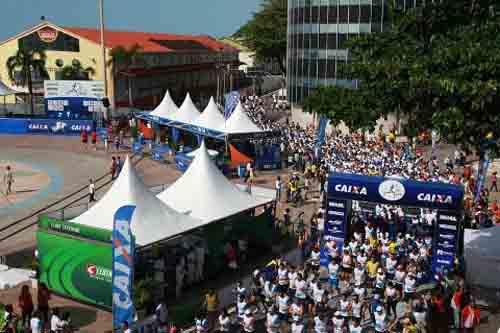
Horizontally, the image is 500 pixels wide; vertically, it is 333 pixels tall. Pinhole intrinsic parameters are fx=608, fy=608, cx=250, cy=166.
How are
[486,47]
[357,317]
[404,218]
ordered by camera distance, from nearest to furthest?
1. [486,47]
2. [357,317]
3. [404,218]

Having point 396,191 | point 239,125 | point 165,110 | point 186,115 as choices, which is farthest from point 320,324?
point 165,110

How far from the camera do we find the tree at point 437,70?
518 inches

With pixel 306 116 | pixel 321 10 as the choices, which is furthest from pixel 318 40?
pixel 306 116

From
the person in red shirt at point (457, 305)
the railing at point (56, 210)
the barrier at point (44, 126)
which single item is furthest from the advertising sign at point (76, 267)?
the barrier at point (44, 126)

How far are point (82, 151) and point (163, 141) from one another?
552cm

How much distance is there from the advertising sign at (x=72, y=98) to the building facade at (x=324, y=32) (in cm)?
1894

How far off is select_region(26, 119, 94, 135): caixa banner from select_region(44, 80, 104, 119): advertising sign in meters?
1.86

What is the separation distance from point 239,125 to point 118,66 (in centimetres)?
2729

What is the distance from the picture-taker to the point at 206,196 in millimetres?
19359

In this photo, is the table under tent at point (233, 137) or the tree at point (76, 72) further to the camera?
the tree at point (76, 72)

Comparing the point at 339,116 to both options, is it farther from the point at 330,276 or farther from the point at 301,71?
the point at 301,71

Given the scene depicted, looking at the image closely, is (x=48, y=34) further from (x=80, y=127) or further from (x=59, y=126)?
(x=80, y=127)

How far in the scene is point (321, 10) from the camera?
5428 cm

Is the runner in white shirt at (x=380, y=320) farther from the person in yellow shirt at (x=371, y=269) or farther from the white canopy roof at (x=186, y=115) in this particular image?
the white canopy roof at (x=186, y=115)
